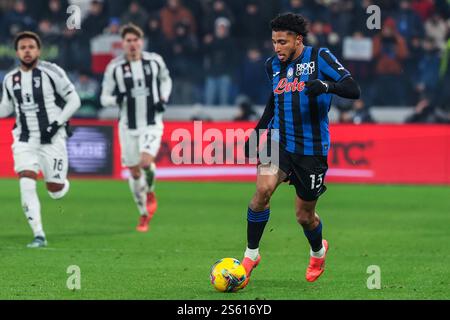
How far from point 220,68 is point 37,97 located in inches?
417

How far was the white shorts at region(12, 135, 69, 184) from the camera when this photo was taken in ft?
41.5

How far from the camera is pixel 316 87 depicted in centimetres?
896

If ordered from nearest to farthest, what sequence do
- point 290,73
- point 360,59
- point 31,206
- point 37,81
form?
point 290,73 < point 31,206 < point 37,81 < point 360,59

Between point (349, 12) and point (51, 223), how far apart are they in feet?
33.7

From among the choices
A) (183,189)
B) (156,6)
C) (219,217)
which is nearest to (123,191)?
(183,189)

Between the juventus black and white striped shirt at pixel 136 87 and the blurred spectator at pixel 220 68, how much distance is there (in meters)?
7.98

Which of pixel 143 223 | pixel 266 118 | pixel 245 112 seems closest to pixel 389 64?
pixel 245 112

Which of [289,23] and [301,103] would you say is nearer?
[289,23]

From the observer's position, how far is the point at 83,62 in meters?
22.9

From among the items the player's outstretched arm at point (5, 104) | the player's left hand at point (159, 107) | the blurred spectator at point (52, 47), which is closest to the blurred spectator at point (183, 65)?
the blurred spectator at point (52, 47)

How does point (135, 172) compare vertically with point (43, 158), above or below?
below

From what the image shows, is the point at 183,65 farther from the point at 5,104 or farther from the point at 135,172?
the point at 5,104

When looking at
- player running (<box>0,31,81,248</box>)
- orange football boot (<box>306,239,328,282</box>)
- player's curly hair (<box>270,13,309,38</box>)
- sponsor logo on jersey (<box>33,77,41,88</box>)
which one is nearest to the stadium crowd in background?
player running (<box>0,31,81,248</box>)

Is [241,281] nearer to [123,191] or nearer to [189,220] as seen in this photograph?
[189,220]
